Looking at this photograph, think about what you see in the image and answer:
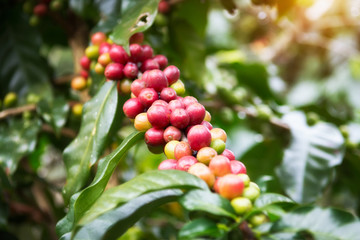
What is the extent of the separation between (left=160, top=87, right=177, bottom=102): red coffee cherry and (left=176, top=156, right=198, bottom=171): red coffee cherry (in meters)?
0.15

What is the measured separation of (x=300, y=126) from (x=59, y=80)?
36.9 inches

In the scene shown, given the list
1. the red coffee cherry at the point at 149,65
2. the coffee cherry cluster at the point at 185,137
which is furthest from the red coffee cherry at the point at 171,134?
the red coffee cherry at the point at 149,65

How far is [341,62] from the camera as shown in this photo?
3.09 m

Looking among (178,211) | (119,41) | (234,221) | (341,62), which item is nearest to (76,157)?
(119,41)

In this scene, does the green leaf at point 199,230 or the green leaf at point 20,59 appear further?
the green leaf at point 20,59

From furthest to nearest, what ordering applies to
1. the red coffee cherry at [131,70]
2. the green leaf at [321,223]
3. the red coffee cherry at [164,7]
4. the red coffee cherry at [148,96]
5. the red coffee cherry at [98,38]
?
the red coffee cherry at [164,7] → the red coffee cherry at [98,38] → the red coffee cherry at [131,70] → the red coffee cherry at [148,96] → the green leaf at [321,223]

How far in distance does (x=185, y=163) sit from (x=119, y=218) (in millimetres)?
138

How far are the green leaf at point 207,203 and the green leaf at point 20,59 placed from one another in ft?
3.00

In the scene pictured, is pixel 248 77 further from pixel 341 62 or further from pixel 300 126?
pixel 341 62

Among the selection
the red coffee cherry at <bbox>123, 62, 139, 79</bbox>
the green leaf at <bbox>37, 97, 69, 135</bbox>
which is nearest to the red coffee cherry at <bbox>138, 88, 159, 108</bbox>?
the red coffee cherry at <bbox>123, 62, 139, 79</bbox>

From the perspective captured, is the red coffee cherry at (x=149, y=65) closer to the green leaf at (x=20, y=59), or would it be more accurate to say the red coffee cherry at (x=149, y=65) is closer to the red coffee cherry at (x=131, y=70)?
the red coffee cherry at (x=131, y=70)

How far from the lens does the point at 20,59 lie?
127cm

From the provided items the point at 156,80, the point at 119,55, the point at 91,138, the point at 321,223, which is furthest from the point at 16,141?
the point at 321,223

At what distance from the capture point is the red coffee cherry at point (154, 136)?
0.60m
